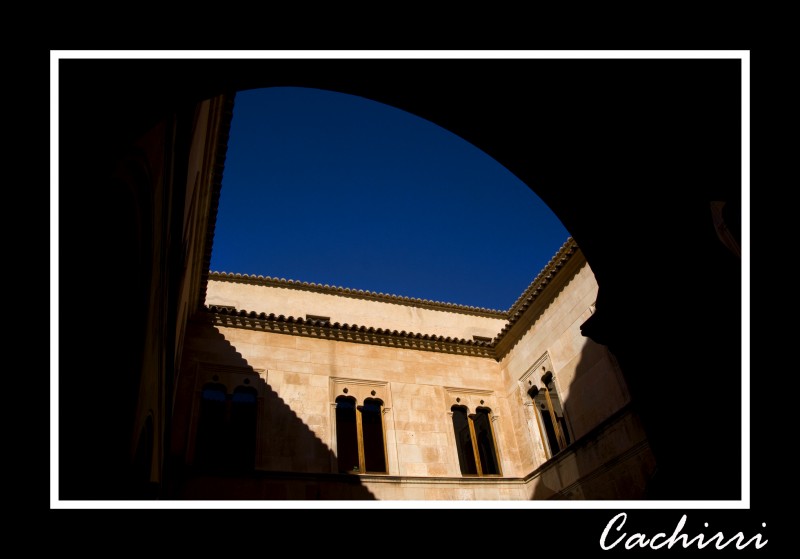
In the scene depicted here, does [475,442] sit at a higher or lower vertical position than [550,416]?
lower

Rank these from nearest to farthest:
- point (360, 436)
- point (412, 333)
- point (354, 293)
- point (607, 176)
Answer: point (607, 176) < point (360, 436) < point (412, 333) < point (354, 293)

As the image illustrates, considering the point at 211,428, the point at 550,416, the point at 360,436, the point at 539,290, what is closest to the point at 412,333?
the point at 360,436

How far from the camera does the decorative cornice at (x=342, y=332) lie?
11523 millimetres

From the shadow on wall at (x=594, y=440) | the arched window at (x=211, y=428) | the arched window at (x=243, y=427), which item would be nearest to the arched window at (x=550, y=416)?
the shadow on wall at (x=594, y=440)

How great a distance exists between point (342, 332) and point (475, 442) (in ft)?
13.7

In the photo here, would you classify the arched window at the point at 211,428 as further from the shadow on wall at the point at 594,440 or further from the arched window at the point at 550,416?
the arched window at the point at 550,416

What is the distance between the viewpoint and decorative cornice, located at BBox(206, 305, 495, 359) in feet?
37.8

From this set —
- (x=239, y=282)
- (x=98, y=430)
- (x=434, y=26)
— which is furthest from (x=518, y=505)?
(x=239, y=282)

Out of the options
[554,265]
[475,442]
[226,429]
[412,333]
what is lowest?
[475,442]

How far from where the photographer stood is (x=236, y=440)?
10.2 meters

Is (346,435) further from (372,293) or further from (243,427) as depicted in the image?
(372,293)

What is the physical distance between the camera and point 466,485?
11148mm

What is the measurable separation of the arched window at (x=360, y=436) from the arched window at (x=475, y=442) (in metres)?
1.90
